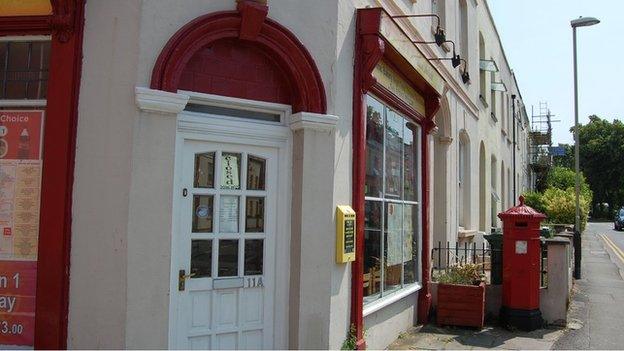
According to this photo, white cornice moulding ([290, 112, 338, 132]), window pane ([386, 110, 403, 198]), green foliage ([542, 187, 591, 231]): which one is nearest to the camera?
white cornice moulding ([290, 112, 338, 132])

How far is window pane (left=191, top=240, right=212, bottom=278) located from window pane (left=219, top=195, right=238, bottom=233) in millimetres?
205

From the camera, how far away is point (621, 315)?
8586 mm

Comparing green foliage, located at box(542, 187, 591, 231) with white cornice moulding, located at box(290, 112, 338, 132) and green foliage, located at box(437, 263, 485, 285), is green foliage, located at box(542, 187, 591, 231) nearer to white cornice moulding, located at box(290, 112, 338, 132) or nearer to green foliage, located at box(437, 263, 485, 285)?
green foliage, located at box(437, 263, 485, 285)

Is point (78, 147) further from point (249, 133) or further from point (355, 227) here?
point (355, 227)

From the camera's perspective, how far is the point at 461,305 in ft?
25.5

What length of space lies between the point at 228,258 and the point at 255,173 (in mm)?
861

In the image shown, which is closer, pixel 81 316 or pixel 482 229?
pixel 81 316

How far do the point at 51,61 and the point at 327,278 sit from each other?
127 inches

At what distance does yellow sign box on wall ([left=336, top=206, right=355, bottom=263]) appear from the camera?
5402mm

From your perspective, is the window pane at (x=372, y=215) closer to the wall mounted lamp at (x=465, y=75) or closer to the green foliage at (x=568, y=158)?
the wall mounted lamp at (x=465, y=75)

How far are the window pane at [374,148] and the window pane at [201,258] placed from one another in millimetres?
2241

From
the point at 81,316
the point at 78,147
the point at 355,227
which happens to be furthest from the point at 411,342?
the point at 78,147

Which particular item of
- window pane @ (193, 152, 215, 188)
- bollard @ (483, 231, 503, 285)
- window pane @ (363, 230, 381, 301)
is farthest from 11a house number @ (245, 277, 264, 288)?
bollard @ (483, 231, 503, 285)

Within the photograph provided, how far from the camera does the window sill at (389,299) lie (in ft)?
20.5
